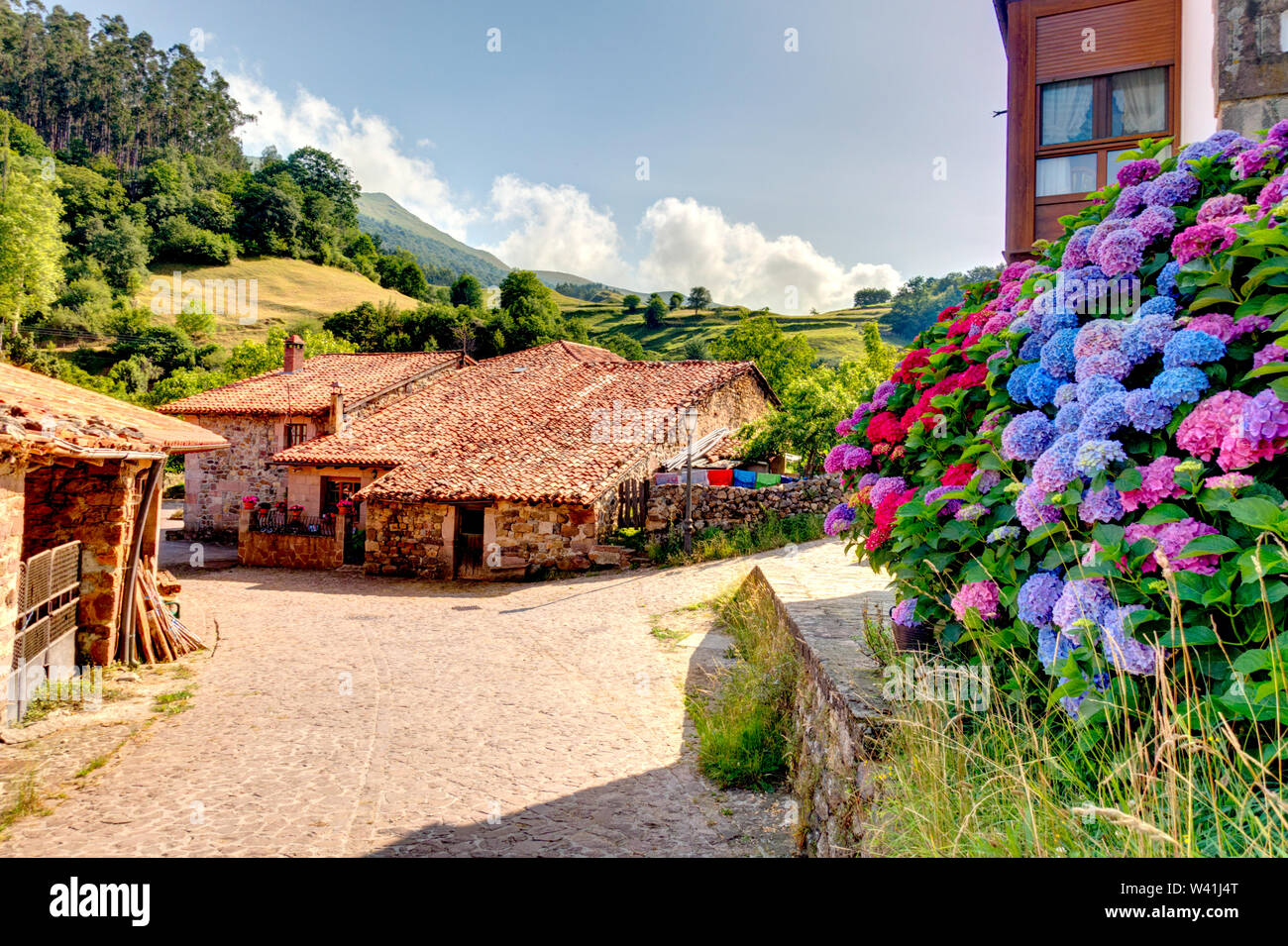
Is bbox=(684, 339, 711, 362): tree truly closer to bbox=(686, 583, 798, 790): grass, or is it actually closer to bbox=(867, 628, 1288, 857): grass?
bbox=(686, 583, 798, 790): grass

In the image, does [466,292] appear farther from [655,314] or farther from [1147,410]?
[1147,410]

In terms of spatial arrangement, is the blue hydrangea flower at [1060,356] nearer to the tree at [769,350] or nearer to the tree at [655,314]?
the tree at [769,350]

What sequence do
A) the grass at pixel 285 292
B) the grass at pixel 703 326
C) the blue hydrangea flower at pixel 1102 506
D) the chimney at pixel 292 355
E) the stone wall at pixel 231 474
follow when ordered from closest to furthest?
the blue hydrangea flower at pixel 1102 506
the stone wall at pixel 231 474
the chimney at pixel 292 355
the grass at pixel 285 292
the grass at pixel 703 326

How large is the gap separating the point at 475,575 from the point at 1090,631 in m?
15.3

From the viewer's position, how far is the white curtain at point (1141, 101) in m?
5.70

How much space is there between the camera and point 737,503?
16500 mm

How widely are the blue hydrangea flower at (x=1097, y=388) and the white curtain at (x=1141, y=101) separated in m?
4.93

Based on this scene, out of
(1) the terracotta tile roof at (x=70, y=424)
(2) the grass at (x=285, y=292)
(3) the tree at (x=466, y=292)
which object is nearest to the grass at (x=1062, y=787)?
(1) the terracotta tile roof at (x=70, y=424)

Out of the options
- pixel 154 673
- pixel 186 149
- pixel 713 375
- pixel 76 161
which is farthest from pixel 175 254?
pixel 154 673

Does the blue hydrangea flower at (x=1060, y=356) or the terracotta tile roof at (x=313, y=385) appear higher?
the terracotta tile roof at (x=313, y=385)

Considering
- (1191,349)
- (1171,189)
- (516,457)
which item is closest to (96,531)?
(1191,349)
